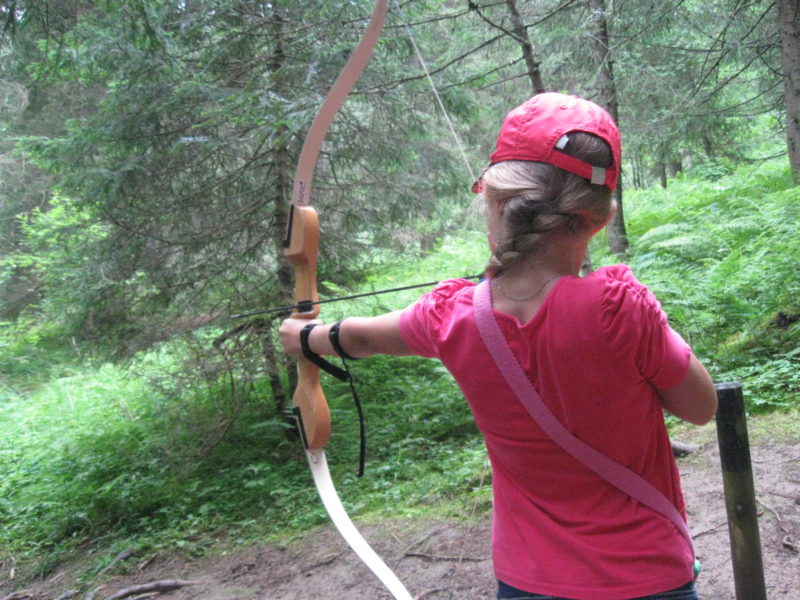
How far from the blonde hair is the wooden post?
1013mm

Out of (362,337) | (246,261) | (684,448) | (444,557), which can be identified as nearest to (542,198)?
(362,337)

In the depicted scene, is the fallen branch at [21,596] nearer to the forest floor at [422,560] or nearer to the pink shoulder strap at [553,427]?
the forest floor at [422,560]

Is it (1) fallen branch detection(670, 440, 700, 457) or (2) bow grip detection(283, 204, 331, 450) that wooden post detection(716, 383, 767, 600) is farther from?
(1) fallen branch detection(670, 440, 700, 457)

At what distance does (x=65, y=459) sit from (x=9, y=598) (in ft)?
6.25

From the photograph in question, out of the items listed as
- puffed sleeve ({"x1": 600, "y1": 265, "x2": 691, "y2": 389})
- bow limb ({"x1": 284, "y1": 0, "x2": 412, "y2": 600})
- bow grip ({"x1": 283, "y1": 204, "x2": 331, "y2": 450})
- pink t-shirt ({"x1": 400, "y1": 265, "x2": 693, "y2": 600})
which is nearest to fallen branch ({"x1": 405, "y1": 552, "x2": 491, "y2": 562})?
bow limb ({"x1": 284, "y1": 0, "x2": 412, "y2": 600})

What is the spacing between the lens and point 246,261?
18.1 feet

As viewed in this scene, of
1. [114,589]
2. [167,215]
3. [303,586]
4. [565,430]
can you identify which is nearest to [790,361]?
[303,586]

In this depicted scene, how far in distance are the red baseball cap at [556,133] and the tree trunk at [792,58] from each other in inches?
233

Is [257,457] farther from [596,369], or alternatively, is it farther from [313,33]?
[596,369]

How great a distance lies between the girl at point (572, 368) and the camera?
1008mm

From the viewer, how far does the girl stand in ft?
3.31

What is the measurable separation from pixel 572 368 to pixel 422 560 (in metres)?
2.69

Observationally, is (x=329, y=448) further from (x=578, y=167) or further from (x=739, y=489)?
(x=578, y=167)

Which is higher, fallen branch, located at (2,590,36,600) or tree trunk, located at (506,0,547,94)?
tree trunk, located at (506,0,547,94)
